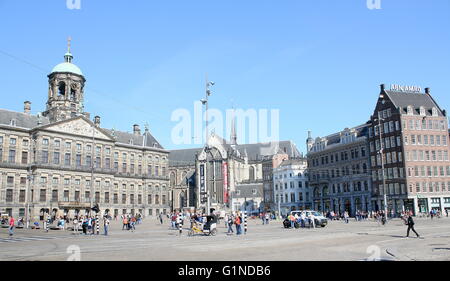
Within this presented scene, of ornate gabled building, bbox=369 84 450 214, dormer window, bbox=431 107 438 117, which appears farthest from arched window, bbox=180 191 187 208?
dormer window, bbox=431 107 438 117

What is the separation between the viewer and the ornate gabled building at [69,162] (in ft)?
240

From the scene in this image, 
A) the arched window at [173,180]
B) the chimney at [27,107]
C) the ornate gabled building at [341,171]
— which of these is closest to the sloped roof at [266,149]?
the arched window at [173,180]

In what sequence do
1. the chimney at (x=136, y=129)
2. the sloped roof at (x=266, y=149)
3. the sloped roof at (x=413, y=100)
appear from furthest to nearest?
the sloped roof at (x=266, y=149), the chimney at (x=136, y=129), the sloped roof at (x=413, y=100)

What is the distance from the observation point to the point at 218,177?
12094 centimetres

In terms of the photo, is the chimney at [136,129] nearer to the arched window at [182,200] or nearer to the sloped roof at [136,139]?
the sloped roof at [136,139]

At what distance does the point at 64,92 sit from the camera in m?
83.9

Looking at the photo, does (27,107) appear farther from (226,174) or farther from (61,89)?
(226,174)

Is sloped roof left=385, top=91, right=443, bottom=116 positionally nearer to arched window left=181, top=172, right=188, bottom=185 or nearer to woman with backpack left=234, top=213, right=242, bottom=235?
woman with backpack left=234, top=213, right=242, bottom=235

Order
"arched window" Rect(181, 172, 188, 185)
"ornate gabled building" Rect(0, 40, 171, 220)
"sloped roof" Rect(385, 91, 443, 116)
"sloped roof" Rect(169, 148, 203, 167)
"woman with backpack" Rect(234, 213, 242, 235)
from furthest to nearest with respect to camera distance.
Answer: "sloped roof" Rect(169, 148, 203, 167) < "arched window" Rect(181, 172, 188, 185) < "ornate gabled building" Rect(0, 40, 171, 220) < "sloped roof" Rect(385, 91, 443, 116) < "woman with backpack" Rect(234, 213, 242, 235)

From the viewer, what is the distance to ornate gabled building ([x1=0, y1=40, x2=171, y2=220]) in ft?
240

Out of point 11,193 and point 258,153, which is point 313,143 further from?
point 11,193
